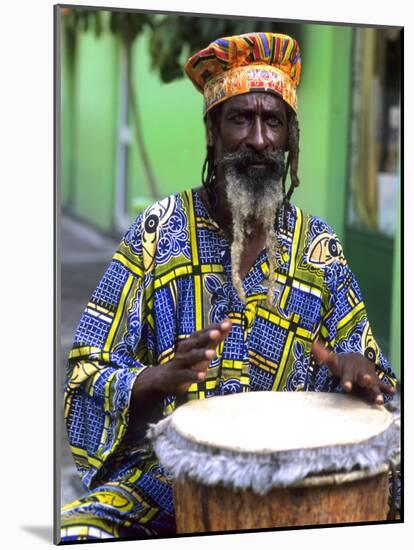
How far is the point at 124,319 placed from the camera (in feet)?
13.6

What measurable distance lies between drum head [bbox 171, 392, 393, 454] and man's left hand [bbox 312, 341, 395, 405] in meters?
0.04

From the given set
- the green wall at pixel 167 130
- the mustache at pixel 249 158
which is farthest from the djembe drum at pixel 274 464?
the green wall at pixel 167 130

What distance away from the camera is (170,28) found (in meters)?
5.07

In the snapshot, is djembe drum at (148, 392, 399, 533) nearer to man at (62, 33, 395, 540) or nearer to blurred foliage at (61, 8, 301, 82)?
man at (62, 33, 395, 540)

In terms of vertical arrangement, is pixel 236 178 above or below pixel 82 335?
above

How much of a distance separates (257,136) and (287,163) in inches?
8.1

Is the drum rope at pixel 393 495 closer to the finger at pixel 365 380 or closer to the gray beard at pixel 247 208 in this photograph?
the finger at pixel 365 380

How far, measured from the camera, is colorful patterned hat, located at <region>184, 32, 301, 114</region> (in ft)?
13.7

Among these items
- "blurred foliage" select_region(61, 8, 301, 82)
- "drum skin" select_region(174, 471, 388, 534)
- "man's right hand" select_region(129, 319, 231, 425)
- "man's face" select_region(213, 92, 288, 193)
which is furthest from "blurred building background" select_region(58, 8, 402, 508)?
"drum skin" select_region(174, 471, 388, 534)

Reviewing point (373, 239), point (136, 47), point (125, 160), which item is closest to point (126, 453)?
point (373, 239)

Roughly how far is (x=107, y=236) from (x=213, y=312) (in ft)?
4.75

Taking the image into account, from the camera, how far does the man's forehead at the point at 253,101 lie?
4160mm

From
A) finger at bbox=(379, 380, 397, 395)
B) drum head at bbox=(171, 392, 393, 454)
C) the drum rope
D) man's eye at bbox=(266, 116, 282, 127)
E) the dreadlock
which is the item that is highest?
man's eye at bbox=(266, 116, 282, 127)

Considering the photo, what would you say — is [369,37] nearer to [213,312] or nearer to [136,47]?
[136,47]
